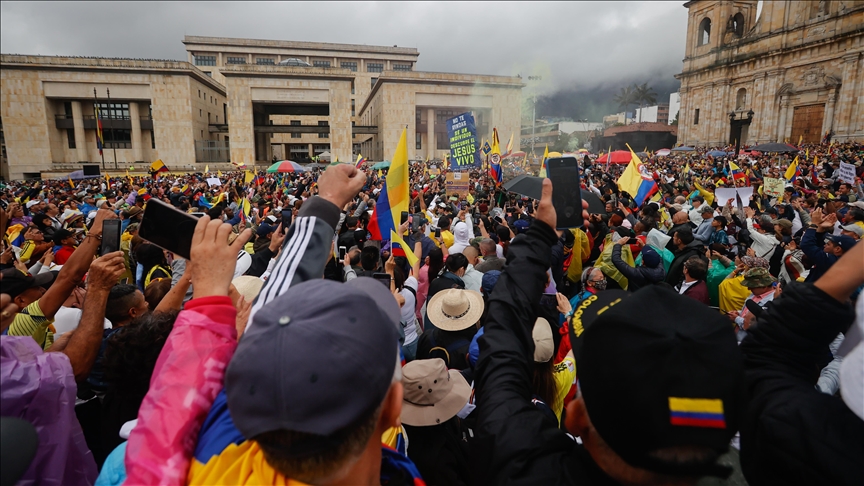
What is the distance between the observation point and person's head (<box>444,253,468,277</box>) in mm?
5090

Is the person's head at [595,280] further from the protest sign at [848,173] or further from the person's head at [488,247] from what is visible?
the protest sign at [848,173]

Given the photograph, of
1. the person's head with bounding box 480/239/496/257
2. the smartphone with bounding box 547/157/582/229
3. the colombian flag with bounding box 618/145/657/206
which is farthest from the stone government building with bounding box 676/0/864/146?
the smartphone with bounding box 547/157/582/229

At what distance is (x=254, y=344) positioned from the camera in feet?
3.12

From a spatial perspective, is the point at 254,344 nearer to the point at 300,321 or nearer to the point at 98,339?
the point at 300,321

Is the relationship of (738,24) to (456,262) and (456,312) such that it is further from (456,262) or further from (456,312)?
(456,312)

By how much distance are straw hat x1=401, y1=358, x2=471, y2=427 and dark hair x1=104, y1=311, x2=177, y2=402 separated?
4.15ft

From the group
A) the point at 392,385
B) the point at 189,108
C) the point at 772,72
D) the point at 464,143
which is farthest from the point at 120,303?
the point at 189,108

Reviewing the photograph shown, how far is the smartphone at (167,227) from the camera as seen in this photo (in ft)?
5.57

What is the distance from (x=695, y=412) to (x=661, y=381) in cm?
9

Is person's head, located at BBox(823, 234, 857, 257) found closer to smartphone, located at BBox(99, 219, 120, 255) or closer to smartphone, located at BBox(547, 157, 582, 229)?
smartphone, located at BBox(547, 157, 582, 229)

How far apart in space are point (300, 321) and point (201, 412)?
1.56 feet

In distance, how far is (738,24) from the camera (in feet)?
155

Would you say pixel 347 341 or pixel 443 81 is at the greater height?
pixel 443 81

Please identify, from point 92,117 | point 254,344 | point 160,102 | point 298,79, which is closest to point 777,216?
point 254,344
